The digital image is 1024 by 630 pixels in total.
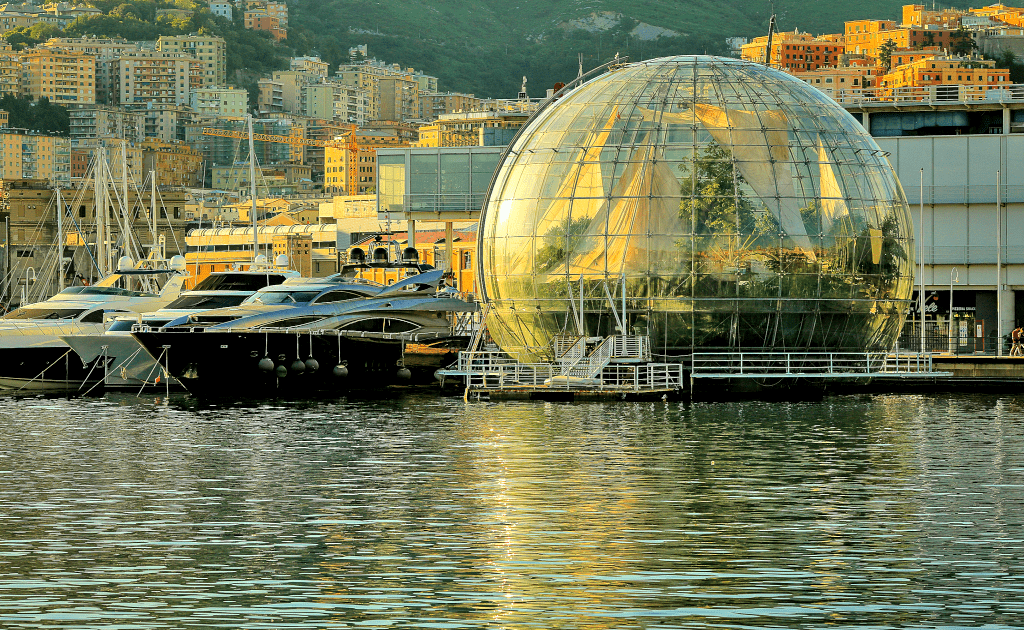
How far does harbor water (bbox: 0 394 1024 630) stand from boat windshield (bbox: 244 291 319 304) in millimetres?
19220

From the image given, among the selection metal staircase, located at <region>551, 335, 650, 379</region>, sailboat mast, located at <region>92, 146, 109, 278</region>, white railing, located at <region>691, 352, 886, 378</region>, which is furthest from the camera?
sailboat mast, located at <region>92, 146, 109, 278</region>

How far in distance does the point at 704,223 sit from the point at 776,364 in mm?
5241

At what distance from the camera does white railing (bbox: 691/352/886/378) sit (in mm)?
55438

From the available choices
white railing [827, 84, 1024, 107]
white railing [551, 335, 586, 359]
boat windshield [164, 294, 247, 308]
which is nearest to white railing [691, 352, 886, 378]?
white railing [551, 335, 586, 359]

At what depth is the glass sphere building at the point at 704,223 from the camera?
183 feet

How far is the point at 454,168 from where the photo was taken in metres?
84.2

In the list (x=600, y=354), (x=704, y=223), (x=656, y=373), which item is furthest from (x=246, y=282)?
(x=704, y=223)

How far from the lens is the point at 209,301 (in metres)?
68.4

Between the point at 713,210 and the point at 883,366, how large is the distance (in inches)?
325

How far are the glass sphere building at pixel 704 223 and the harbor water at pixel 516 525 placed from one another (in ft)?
34.3

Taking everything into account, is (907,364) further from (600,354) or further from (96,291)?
(96,291)

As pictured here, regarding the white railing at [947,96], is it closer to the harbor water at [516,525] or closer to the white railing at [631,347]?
the white railing at [631,347]

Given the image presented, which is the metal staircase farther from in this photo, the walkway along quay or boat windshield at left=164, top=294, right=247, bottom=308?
boat windshield at left=164, top=294, right=247, bottom=308

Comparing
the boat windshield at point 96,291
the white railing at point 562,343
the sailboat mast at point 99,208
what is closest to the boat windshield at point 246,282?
the boat windshield at point 96,291
